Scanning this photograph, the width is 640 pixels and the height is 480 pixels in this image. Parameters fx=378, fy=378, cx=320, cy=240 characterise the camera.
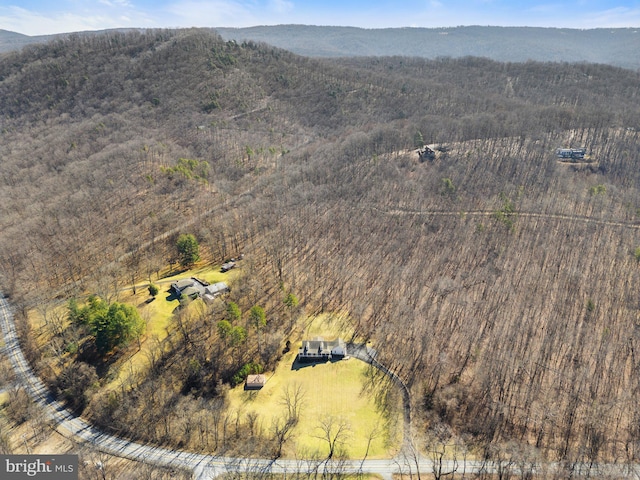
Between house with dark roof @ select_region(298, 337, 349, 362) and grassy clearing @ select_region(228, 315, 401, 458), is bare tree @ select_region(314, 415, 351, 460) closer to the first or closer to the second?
grassy clearing @ select_region(228, 315, 401, 458)

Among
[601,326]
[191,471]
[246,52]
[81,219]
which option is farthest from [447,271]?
[246,52]

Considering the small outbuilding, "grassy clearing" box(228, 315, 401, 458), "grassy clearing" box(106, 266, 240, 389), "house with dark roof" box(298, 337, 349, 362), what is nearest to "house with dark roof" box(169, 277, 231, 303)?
"grassy clearing" box(106, 266, 240, 389)

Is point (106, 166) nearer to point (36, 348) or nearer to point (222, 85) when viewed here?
point (36, 348)

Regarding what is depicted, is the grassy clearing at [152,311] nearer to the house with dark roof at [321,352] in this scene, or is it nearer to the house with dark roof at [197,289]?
the house with dark roof at [197,289]

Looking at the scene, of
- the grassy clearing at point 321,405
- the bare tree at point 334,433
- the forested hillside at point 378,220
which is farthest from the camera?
the forested hillside at point 378,220

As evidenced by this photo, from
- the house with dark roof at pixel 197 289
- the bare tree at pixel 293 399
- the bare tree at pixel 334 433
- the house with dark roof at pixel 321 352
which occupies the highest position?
the house with dark roof at pixel 197 289

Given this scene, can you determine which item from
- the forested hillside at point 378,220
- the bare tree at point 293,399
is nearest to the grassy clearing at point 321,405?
the bare tree at point 293,399
